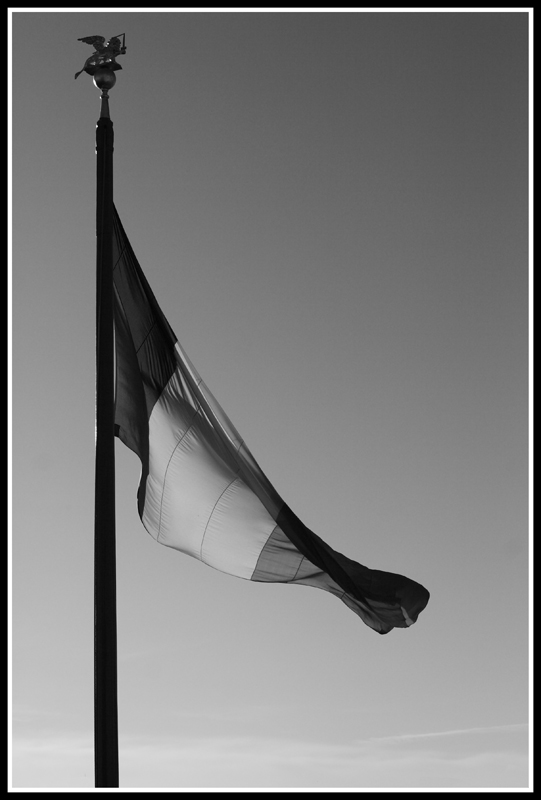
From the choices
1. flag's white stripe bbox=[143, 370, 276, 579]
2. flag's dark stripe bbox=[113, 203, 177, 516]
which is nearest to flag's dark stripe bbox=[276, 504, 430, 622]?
flag's white stripe bbox=[143, 370, 276, 579]

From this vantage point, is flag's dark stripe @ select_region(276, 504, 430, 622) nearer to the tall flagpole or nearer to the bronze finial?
the tall flagpole

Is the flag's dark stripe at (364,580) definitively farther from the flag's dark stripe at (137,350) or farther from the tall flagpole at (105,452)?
the tall flagpole at (105,452)

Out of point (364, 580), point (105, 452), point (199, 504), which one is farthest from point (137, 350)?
point (364, 580)

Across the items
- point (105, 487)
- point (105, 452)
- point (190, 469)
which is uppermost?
point (190, 469)

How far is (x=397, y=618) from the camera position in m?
12.0

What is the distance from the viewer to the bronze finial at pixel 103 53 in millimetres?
10906

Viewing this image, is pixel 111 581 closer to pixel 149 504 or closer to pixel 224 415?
pixel 149 504

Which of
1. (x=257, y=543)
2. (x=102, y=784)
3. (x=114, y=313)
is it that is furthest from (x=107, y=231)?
(x=102, y=784)

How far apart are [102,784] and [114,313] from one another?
15.0ft

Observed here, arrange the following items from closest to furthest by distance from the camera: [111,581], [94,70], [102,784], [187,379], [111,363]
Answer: [102,784] → [111,581] → [111,363] → [94,70] → [187,379]

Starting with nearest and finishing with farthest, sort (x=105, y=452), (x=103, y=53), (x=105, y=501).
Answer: (x=105, y=501) → (x=105, y=452) → (x=103, y=53)

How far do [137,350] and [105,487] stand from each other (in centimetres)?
243

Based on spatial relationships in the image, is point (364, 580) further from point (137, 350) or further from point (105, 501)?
point (105, 501)

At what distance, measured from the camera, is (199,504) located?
1127 centimetres
